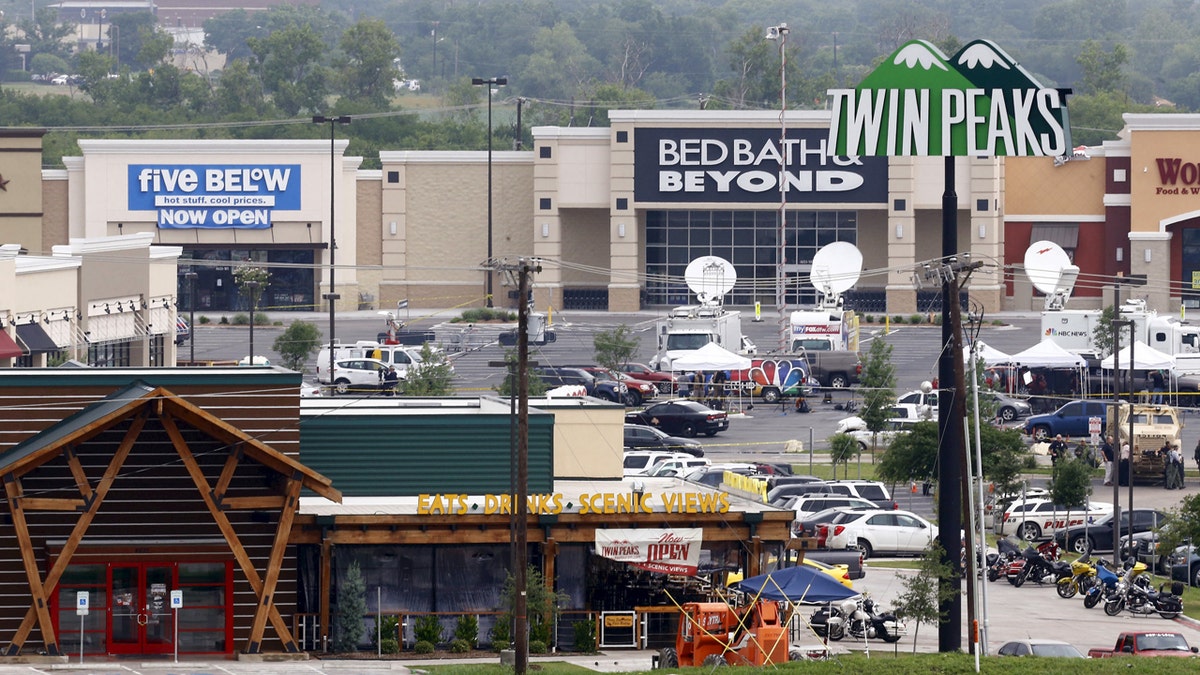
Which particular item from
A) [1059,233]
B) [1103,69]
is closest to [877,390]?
[1059,233]

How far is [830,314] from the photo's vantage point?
257 feet

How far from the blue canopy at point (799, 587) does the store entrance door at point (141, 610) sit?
32.7 feet

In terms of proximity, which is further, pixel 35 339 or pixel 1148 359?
pixel 1148 359

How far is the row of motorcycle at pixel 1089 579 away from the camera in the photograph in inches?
1623

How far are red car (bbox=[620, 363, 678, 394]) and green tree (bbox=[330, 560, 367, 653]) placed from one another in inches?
1504

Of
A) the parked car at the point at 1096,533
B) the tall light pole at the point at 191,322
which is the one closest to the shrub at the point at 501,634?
the parked car at the point at 1096,533

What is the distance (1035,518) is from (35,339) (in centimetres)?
3007

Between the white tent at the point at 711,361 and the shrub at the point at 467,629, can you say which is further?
the white tent at the point at 711,361

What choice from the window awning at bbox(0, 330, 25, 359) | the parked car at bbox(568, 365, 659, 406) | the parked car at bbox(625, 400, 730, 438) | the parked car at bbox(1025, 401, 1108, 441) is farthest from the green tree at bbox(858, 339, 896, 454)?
the window awning at bbox(0, 330, 25, 359)

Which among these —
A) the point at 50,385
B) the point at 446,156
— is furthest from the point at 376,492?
the point at 446,156

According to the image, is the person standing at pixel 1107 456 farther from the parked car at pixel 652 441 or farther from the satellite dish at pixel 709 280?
the satellite dish at pixel 709 280

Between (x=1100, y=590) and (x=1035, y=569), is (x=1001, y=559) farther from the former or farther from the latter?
(x=1100, y=590)

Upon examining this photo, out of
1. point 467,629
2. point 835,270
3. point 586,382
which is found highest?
point 835,270

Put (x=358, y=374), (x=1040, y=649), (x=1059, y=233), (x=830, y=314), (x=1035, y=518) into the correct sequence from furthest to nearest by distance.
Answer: (x=1059, y=233), (x=830, y=314), (x=358, y=374), (x=1035, y=518), (x=1040, y=649)
